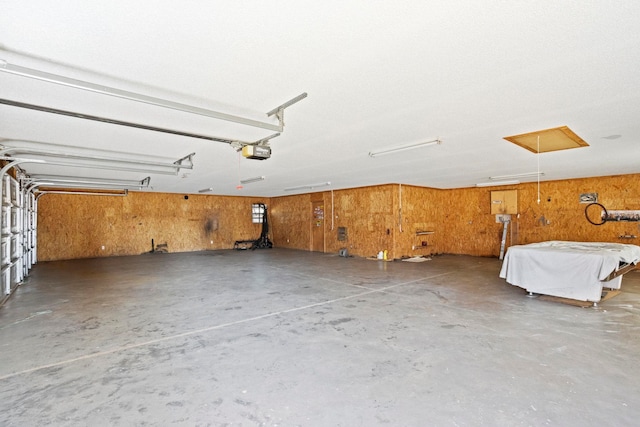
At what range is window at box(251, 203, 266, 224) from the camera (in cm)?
1430

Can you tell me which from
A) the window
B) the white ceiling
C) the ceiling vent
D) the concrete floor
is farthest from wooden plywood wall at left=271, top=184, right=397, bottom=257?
the white ceiling

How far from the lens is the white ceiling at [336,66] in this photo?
1.72 m

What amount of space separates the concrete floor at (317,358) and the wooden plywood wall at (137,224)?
574 cm

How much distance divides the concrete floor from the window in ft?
29.1

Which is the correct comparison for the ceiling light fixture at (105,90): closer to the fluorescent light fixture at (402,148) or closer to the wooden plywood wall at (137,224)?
the fluorescent light fixture at (402,148)

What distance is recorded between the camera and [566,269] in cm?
470

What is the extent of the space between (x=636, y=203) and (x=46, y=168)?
43.8ft

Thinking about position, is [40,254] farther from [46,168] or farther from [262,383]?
[262,383]

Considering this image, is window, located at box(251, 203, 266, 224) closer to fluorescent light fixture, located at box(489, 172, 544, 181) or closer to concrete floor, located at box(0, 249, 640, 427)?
concrete floor, located at box(0, 249, 640, 427)

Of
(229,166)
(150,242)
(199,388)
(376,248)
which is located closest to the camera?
(199,388)

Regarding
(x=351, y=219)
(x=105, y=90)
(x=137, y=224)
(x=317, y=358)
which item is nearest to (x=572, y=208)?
(x=351, y=219)

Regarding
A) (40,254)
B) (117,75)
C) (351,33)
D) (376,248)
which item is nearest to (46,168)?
(40,254)

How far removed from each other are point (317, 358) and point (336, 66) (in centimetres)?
246

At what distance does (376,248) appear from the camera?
987cm
